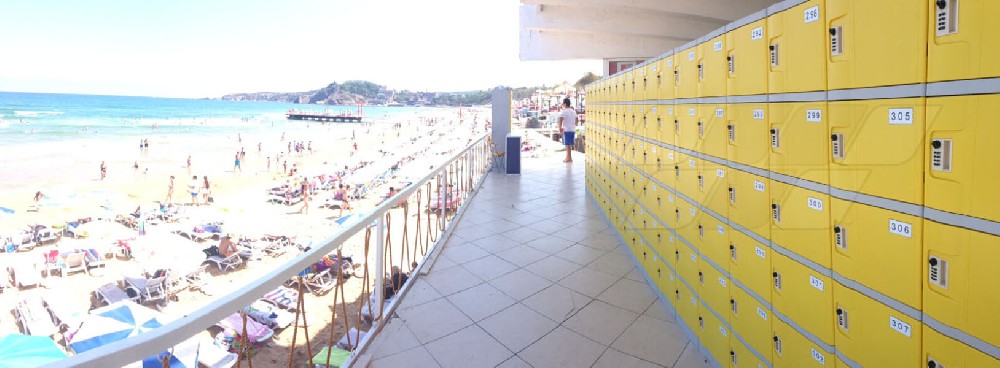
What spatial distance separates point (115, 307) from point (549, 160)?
28.1 ft

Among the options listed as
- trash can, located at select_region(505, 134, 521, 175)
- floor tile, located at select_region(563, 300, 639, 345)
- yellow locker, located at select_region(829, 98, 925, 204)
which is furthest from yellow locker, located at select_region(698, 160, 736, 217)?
trash can, located at select_region(505, 134, 521, 175)

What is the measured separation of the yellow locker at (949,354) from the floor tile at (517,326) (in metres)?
1.86

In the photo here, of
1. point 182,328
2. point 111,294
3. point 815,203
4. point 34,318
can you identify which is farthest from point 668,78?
point 34,318

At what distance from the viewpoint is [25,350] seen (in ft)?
16.5

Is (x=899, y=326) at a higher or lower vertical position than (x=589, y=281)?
higher

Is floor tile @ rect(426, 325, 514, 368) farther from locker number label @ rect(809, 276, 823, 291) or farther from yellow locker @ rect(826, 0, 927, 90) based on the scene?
yellow locker @ rect(826, 0, 927, 90)

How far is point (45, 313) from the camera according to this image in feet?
23.7

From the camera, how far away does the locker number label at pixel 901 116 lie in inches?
48.1

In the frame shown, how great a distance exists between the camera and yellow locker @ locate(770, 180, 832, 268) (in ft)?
5.25

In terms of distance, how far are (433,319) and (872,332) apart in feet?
7.49

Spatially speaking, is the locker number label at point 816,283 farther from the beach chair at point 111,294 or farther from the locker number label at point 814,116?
the beach chair at point 111,294

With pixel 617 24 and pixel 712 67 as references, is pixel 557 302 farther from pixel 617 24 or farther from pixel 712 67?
pixel 617 24

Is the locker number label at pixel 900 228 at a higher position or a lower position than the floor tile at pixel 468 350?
higher

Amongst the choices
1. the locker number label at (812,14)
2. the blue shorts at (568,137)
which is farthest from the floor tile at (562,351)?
the blue shorts at (568,137)
